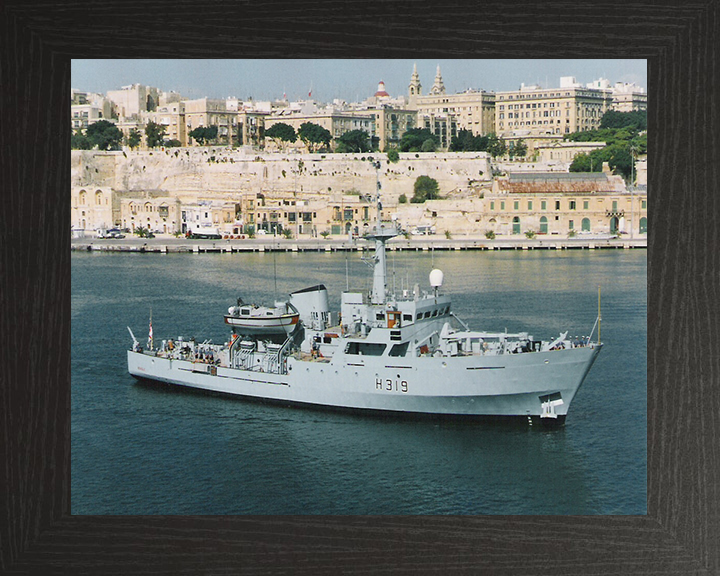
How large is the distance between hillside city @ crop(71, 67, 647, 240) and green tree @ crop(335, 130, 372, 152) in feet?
0.04

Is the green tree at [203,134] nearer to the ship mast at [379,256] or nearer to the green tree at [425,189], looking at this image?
the ship mast at [379,256]

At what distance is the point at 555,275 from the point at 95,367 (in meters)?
4.25

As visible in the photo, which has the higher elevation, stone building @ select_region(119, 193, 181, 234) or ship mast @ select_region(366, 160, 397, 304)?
stone building @ select_region(119, 193, 181, 234)

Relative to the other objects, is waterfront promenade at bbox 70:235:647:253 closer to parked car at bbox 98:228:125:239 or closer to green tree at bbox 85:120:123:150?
parked car at bbox 98:228:125:239

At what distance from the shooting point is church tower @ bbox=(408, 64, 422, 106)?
4.33 m

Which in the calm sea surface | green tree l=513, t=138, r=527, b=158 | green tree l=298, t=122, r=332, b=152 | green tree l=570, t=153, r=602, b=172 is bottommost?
the calm sea surface

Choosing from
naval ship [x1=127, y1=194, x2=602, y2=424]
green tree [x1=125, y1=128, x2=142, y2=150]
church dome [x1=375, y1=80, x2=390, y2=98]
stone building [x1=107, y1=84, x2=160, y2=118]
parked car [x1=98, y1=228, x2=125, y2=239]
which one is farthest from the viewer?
parked car [x1=98, y1=228, x2=125, y2=239]

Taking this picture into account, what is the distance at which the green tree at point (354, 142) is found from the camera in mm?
6148

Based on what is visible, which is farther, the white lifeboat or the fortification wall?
the white lifeboat

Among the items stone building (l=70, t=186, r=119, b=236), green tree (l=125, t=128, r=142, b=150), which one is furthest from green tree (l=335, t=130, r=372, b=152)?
green tree (l=125, t=128, r=142, b=150)

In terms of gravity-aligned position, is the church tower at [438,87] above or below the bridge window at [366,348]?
above

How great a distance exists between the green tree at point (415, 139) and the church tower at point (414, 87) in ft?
1.96

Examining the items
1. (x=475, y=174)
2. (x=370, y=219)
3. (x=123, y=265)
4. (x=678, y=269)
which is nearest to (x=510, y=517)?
(x=678, y=269)

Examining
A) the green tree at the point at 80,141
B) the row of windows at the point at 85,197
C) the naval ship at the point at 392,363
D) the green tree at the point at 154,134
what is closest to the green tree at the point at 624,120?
the naval ship at the point at 392,363
